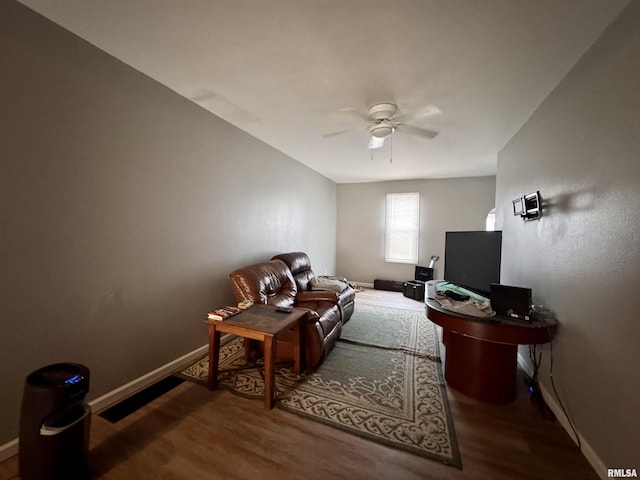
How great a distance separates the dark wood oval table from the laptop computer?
0.06 metres

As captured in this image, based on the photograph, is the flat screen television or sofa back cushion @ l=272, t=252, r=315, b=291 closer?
the flat screen television

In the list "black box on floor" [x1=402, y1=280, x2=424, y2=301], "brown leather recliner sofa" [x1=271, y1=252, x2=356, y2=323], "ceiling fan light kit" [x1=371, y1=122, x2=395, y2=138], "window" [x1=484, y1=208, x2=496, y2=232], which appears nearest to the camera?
"ceiling fan light kit" [x1=371, y1=122, x2=395, y2=138]

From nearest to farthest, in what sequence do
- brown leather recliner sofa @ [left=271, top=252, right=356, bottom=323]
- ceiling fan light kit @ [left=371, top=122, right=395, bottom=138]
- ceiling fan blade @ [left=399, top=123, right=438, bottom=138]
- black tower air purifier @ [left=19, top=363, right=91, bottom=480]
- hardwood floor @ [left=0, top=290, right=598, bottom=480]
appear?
black tower air purifier @ [left=19, top=363, right=91, bottom=480]
hardwood floor @ [left=0, top=290, right=598, bottom=480]
ceiling fan light kit @ [left=371, top=122, right=395, bottom=138]
ceiling fan blade @ [left=399, top=123, right=438, bottom=138]
brown leather recliner sofa @ [left=271, top=252, right=356, bottom=323]

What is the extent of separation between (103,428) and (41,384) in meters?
0.71

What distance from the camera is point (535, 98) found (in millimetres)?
2201

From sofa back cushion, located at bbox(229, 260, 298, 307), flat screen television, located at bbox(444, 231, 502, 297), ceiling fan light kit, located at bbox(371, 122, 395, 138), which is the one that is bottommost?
sofa back cushion, located at bbox(229, 260, 298, 307)

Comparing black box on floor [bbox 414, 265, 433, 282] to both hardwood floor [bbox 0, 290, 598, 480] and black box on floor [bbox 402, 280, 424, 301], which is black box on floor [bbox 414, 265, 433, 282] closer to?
black box on floor [bbox 402, 280, 424, 301]

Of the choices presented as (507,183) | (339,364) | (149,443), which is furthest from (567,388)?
(149,443)

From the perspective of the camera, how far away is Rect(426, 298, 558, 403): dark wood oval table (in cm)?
172

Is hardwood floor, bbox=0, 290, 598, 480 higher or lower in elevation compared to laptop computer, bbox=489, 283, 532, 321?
lower

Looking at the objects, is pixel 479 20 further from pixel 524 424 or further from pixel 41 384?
pixel 41 384

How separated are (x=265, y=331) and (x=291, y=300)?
1.16 m

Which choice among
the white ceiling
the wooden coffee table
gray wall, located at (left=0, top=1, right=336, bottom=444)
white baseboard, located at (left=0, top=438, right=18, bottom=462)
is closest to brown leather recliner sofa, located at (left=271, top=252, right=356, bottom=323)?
gray wall, located at (left=0, top=1, right=336, bottom=444)

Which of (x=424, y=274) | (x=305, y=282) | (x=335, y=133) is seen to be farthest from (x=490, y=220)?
(x=305, y=282)
